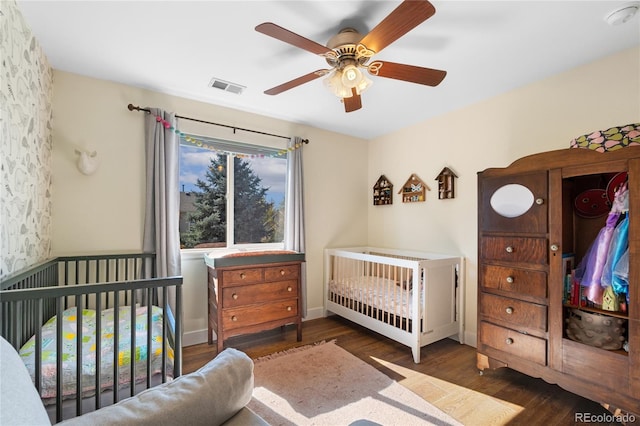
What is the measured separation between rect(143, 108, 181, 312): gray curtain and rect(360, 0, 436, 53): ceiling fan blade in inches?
75.3

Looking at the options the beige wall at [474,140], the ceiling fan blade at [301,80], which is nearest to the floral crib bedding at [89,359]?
the ceiling fan blade at [301,80]

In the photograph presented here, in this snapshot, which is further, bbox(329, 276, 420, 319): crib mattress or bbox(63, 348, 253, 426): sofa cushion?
bbox(329, 276, 420, 319): crib mattress

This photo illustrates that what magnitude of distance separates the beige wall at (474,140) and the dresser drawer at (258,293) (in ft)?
4.89

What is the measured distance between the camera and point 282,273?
270 cm

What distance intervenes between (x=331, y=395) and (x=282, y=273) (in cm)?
110

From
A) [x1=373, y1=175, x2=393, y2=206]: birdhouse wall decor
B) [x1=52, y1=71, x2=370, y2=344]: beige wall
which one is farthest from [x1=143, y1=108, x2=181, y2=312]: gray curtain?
[x1=373, y1=175, x2=393, y2=206]: birdhouse wall decor

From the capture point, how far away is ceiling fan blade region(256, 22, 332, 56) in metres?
1.32

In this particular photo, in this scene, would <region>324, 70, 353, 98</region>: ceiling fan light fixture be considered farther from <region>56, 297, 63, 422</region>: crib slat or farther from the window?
<region>56, 297, 63, 422</region>: crib slat

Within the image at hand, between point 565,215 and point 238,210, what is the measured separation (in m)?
2.73

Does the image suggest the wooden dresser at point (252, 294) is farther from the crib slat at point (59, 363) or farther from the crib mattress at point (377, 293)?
the crib slat at point (59, 363)

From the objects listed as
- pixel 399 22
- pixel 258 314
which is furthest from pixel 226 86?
pixel 258 314

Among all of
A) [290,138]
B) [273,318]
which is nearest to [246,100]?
[290,138]

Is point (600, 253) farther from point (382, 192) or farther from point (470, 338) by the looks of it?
point (382, 192)

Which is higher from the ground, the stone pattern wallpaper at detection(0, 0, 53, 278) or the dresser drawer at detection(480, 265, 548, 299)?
the stone pattern wallpaper at detection(0, 0, 53, 278)
